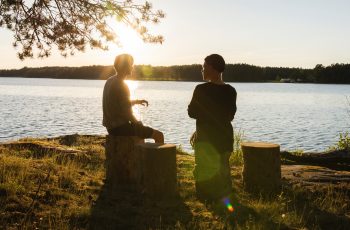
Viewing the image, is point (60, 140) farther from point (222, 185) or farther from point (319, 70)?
point (319, 70)

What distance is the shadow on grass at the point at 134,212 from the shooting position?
203 inches

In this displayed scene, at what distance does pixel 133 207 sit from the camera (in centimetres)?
586

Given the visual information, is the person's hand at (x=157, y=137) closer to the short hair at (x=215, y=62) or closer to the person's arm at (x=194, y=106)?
the person's arm at (x=194, y=106)

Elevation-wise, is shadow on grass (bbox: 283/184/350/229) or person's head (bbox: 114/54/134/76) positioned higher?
person's head (bbox: 114/54/134/76)

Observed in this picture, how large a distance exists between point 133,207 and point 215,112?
190 cm

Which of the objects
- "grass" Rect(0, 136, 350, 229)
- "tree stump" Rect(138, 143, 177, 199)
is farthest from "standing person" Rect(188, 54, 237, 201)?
"tree stump" Rect(138, 143, 177, 199)

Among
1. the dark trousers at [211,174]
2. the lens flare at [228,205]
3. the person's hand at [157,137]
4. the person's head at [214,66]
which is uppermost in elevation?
the person's head at [214,66]

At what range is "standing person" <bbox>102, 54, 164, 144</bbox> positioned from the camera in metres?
6.91

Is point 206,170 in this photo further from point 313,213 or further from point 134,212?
point 313,213

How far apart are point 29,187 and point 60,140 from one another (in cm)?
727

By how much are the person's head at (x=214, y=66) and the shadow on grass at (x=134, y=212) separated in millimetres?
1990

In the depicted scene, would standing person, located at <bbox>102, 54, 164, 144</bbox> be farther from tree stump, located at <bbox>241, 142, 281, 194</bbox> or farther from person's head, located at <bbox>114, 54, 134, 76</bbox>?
tree stump, located at <bbox>241, 142, 281, 194</bbox>

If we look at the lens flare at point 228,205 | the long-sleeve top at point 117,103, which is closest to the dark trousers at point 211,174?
the lens flare at point 228,205

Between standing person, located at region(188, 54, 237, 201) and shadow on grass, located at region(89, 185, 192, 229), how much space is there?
60cm
